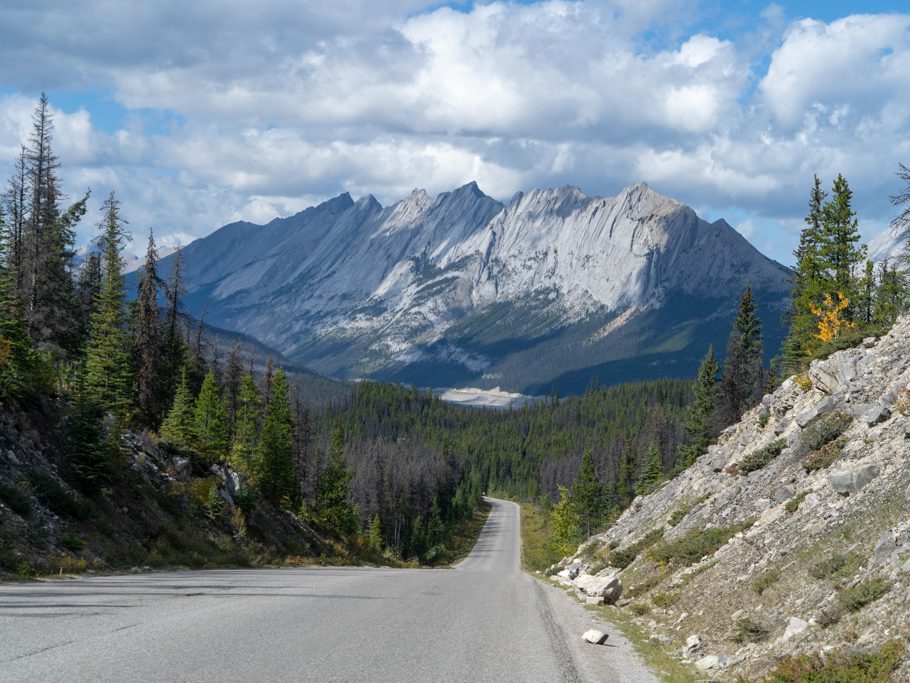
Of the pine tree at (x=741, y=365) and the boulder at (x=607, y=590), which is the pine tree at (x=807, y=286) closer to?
the pine tree at (x=741, y=365)

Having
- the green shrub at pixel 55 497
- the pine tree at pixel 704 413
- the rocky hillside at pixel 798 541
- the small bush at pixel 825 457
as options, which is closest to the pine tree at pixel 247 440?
the green shrub at pixel 55 497

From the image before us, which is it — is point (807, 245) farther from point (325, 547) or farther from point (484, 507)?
point (484, 507)

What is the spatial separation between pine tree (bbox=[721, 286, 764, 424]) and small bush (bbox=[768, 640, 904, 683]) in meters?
56.4

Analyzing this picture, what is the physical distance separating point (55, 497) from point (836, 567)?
22.1 meters

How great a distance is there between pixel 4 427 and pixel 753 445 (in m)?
31.1

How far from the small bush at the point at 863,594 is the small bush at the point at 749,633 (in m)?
1.93

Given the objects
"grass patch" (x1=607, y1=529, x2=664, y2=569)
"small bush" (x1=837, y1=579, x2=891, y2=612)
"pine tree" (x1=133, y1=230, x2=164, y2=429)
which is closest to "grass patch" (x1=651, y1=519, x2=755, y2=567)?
"grass patch" (x1=607, y1=529, x2=664, y2=569)

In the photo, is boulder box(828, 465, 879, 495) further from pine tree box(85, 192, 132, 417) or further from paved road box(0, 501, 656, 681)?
pine tree box(85, 192, 132, 417)

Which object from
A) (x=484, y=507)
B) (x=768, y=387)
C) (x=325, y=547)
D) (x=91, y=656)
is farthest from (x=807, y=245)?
(x=484, y=507)

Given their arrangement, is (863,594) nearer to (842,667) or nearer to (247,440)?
(842,667)

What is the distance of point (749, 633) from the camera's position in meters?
14.0

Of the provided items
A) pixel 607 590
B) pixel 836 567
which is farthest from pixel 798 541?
pixel 607 590

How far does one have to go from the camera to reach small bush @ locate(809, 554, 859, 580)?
45.0 ft

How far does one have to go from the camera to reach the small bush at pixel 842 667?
9.88 m
